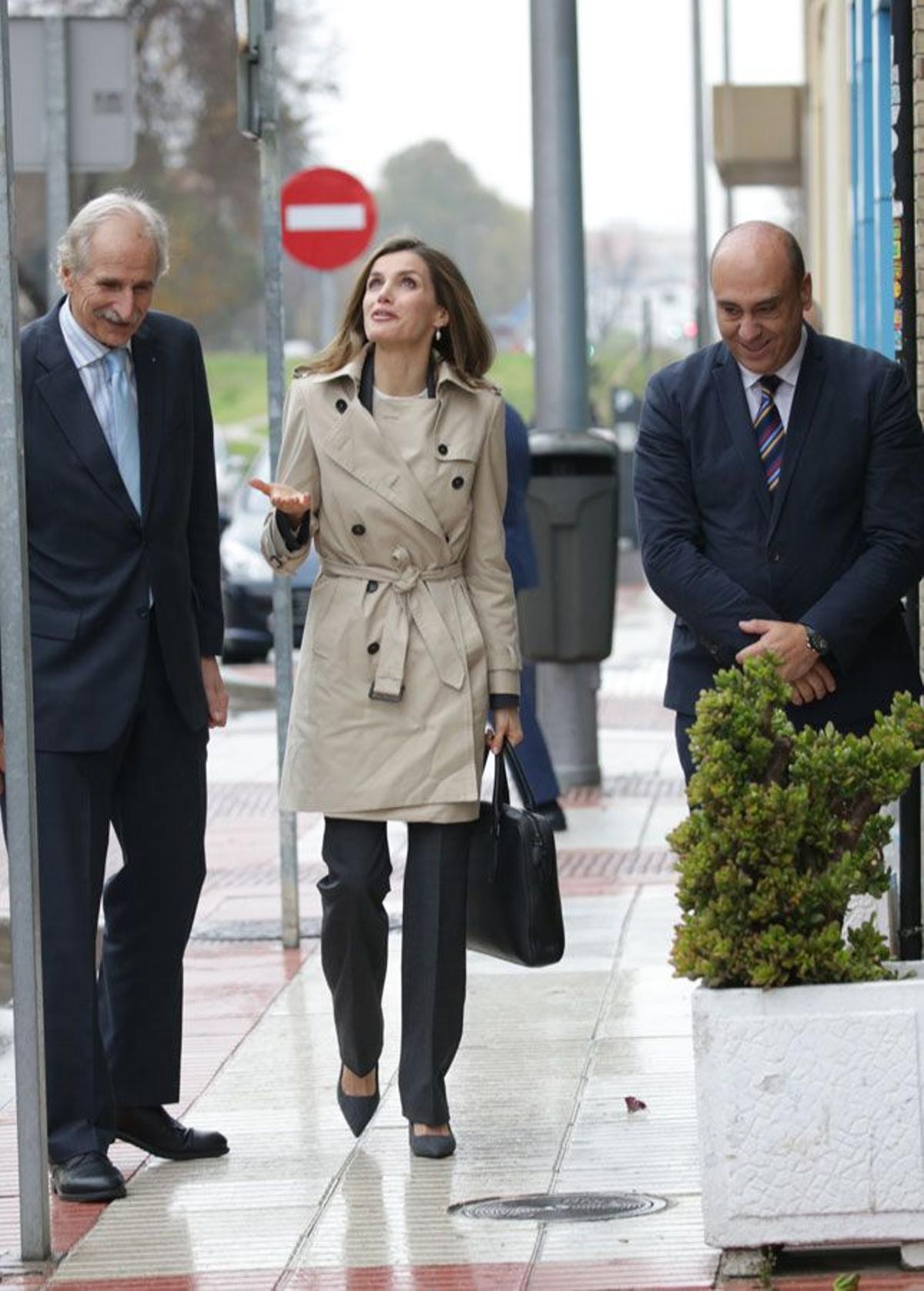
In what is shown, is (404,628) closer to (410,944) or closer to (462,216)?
(410,944)

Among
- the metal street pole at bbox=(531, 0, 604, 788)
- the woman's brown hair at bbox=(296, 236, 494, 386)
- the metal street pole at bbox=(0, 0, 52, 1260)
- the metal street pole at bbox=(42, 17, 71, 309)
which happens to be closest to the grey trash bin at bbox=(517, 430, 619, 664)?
the metal street pole at bbox=(531, 0, 604, 788)

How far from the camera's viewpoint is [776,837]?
4988 millimetres

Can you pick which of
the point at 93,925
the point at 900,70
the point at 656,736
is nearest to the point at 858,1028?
the point at 93,925

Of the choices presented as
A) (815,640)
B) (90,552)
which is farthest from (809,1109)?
(90,552)

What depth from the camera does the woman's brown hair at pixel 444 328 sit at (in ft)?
20.5

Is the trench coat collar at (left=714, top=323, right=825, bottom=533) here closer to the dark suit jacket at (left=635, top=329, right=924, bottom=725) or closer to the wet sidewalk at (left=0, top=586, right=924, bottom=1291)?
the dark suit jacket at (left=635, top=329, right=924, bottom=725)

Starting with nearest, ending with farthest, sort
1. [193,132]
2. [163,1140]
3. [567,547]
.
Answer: [163,1140], [567,547], [193,132]

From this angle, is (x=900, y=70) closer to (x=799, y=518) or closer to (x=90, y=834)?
(x=799, y=518)

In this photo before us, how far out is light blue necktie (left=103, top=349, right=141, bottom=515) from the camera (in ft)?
19.9

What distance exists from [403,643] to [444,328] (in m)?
0.72

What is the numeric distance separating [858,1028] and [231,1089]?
2348 mm

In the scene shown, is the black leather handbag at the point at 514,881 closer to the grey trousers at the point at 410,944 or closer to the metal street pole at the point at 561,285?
the grey trousers at the point at 410,944

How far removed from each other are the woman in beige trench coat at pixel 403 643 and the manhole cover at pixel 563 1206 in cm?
42

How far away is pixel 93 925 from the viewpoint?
599 cm
